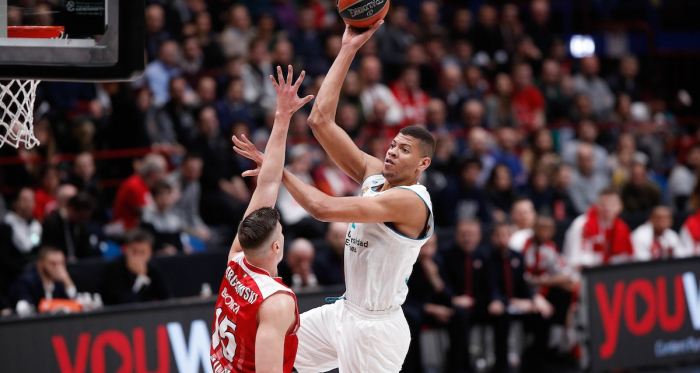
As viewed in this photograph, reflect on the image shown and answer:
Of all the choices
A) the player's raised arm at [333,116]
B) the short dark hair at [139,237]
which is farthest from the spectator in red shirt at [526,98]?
the player's raised arm at [333,116]

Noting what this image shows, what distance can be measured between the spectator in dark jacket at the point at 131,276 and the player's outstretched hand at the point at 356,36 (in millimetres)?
3434

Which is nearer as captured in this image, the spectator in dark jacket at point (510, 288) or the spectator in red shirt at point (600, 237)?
the spectator in dark jacket at point (510, 288)

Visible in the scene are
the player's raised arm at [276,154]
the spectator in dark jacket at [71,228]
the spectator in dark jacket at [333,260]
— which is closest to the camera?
the player's raised arm at [276,154]

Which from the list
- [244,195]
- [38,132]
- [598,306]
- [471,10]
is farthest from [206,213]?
[471,10]

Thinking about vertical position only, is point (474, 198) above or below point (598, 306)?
above

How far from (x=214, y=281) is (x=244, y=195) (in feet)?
4.61

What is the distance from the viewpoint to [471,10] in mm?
18344

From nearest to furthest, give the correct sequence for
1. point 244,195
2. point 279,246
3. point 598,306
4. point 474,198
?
point 279,246, point 598,306, point 244,195, point 474,198

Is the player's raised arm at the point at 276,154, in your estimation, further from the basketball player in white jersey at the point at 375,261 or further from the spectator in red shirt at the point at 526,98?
the spectator in red shirt at the point at 526,98

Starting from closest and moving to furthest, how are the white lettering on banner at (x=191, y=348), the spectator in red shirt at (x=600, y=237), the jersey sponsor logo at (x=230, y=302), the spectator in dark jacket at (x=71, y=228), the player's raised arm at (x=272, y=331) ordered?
the player's raised arm at (x=272, y=331)
the jersey sponsor logo at (x=230, y=302)
the white lettering on banner at (x=191, y=348)
the spectator in dark jacket at (x=71, y=228)
the spectator in red shirt at (x=600, y=237)

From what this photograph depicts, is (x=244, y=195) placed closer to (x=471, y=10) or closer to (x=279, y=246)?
(x=279, y=246)

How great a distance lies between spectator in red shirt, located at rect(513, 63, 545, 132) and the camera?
14172mm

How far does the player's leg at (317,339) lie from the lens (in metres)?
5.76

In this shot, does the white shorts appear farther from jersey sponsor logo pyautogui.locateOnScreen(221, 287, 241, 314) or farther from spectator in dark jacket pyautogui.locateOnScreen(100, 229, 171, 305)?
spectator in dark jacket pyautogui.locateOnScreen(100, 229, 171, 305)
